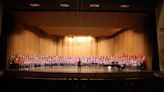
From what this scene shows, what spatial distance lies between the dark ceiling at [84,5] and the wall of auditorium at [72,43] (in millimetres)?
1076

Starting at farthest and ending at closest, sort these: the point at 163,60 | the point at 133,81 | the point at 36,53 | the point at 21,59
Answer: the point at 36,53 → the point at 21,59 → the point at 163,60 → the point at 133,81

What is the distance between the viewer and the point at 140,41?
906 cm

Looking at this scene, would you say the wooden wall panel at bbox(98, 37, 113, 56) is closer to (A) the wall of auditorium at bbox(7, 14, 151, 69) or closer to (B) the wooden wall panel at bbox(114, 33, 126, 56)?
(A) the wall of auditorium at bbox(7, 14, 151, 69)

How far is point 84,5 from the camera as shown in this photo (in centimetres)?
781

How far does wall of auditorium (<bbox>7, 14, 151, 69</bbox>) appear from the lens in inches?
344

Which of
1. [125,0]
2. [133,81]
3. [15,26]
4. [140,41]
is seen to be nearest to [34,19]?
[15,26]

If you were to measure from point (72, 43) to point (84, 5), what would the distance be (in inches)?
181

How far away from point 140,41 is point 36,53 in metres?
4.32

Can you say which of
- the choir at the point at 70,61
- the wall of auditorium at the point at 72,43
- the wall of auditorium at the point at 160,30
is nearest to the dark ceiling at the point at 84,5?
the wall of auditorium at the point at 160,30

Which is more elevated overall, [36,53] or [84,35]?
[84,35]

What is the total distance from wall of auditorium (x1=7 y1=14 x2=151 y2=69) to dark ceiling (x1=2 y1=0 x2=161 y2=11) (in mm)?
1076

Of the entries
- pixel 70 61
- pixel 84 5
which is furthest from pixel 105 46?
pixel 84 5

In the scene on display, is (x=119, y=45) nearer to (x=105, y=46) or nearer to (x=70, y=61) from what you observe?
(x=105, y=46)

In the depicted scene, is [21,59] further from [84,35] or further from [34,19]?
[84,35]
